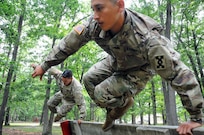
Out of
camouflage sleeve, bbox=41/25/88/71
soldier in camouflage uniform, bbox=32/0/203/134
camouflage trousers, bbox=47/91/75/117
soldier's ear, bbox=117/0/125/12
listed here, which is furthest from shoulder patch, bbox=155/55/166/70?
camouflage trousers, bbox=47/91/75/117

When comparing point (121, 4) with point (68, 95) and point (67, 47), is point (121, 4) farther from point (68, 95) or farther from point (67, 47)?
point (68, 95)

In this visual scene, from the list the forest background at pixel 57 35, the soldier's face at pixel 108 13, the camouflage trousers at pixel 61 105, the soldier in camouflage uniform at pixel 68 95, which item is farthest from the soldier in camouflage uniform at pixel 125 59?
the forest background at pixel 57 35

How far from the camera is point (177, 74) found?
2182mm

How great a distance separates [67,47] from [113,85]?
2.35 feet

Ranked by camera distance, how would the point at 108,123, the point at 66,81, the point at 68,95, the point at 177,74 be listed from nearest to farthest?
the point at 177,74, the point at 108,123, the point at 66,81, the point at 68,95

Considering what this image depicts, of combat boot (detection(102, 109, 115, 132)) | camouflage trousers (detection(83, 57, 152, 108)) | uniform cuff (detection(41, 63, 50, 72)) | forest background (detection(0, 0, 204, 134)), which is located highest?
forest background (detection(0, 0, 204, 134))

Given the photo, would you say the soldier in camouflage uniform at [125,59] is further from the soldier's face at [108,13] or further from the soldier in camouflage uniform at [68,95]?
the soldier in camouflage uniform at [68,95]

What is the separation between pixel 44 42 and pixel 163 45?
15584 mm

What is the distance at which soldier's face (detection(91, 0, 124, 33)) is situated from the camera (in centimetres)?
239

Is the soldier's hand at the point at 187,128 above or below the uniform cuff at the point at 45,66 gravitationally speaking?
below

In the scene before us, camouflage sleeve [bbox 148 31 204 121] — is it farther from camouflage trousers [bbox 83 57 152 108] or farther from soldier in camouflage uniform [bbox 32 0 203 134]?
camouflage trousers [bbox 83 57 152 108]

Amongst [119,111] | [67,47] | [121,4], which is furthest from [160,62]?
[119,111]

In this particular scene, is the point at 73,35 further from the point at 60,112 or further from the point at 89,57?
the point at 89,57

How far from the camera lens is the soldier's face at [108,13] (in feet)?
7.83
